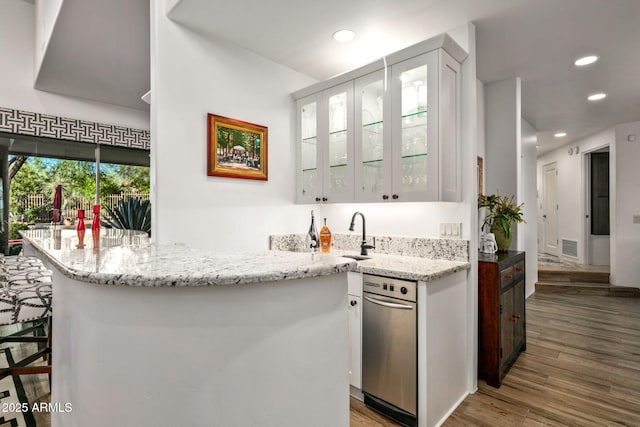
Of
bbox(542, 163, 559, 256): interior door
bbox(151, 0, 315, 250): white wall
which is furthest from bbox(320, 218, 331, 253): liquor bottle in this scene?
bbox(542, 163, 559, 256): interior door

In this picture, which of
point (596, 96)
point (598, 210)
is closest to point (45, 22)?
point (596, 96)

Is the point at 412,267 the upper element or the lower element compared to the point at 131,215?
lower

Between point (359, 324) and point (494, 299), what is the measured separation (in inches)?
40.0

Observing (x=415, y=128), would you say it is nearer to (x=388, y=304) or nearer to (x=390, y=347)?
(x=388, y=304)

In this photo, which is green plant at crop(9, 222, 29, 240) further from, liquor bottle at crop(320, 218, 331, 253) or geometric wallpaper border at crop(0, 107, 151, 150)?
liquor bottle at crop(320, 218, 331, 253)

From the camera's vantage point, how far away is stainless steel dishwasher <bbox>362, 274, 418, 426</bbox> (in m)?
1.86

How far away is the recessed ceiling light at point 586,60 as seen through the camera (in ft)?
9.17

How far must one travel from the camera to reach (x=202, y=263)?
1.02 m

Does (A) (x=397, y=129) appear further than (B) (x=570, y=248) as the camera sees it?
No

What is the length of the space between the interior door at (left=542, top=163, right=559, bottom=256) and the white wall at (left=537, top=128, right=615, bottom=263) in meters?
0.24

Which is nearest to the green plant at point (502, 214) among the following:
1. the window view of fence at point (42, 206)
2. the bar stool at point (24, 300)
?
the bar stool at point (24, 300)

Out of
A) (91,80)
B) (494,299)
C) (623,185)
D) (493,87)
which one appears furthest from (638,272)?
(91,80)

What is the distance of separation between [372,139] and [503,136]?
1749 mm

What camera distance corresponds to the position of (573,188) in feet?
20.8
